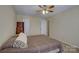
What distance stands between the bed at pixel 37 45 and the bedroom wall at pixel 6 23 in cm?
6

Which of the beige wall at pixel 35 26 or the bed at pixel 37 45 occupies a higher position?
the beige wall at pixel 35 26

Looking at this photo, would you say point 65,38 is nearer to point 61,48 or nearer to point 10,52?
point 61,48

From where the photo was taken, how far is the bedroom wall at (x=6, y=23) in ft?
2.93

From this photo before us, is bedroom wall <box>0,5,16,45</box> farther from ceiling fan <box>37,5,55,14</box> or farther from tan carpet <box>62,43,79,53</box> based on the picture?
tan carpet <box>62,43,79,53</box>

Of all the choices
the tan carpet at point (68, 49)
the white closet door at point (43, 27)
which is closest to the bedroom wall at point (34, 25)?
the white closet door at point (43, 27)

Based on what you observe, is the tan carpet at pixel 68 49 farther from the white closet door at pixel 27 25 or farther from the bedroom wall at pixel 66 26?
the white closet door at pixel 27 25

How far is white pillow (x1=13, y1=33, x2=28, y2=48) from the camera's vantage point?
90cm

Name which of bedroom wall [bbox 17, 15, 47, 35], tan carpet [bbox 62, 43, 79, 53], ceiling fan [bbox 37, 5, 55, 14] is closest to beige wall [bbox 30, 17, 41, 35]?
bedroom wall [bbox 17, 15, 47, 35]

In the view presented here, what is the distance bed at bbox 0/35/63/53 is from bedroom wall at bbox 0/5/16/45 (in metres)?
0.06

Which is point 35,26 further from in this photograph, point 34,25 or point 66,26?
point 66,26

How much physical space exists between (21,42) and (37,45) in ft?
0.53

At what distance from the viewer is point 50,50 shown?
36.9 inches
